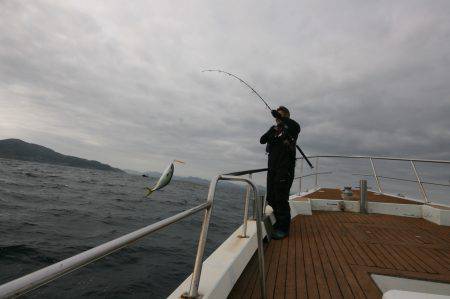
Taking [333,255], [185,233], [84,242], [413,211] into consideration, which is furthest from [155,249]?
[413,211]

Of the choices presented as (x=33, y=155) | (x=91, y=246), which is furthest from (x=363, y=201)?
(x=33, y=155)

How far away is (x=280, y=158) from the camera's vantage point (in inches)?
181

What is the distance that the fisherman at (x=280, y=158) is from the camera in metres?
4.52

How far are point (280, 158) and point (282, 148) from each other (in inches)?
6.0

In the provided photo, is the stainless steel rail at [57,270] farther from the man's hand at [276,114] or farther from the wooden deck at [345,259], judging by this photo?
the man's hand at [276,114]

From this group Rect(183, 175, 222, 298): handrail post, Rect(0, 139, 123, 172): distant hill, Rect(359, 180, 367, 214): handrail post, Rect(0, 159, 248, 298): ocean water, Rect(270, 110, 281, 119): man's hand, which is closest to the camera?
Rect(183, 175, 222, 298): handrail post

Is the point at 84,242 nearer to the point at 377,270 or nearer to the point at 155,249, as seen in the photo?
the point at 155,249

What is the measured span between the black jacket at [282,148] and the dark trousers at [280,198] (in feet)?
0.28

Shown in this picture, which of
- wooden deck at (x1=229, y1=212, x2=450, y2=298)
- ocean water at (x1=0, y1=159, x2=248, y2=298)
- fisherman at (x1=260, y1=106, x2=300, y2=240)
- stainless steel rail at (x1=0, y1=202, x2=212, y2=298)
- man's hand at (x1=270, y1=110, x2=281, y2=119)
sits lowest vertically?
ocean water at (x1=0, y1=159, x2=248, y2=298)

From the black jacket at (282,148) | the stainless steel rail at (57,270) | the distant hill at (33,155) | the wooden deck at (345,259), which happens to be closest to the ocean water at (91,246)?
the wooden deck at (345,259)

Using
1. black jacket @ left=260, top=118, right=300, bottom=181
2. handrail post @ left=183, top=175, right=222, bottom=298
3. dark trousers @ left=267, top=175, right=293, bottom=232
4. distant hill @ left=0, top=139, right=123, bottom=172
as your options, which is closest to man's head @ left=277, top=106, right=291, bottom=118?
black jacket @ left=260, top=118, right=300, bottom=181

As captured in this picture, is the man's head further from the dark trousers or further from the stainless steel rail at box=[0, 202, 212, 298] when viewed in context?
the stainless steel rail at box=[0, 202, 212, 298]

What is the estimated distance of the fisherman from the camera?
14.8 feet

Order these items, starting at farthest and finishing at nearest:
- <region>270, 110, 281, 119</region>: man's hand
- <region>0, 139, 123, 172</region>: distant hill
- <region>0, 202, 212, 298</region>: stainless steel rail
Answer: <region>0, 139, 123, 172</region>: distant hill
<region>270, 110, 281, 119</region>: man's hand
<region>0, 202, 212, 298</region>: stainless steel rail
